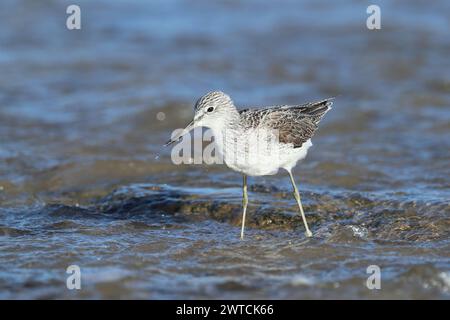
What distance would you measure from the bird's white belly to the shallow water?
95cm

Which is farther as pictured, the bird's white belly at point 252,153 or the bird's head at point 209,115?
the bird's head at point 209,115

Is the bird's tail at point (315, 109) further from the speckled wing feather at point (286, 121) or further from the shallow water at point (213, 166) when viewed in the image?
the shallow water at point (213, 166)

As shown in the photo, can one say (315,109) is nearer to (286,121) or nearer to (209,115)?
(286,121)

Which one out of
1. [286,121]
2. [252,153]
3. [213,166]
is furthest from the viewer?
[213,166]

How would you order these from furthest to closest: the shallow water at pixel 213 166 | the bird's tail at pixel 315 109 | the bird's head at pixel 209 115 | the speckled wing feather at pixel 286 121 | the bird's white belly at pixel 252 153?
the bird's tail at pixel 315 109 → the speckled wing feather at pixel 286 121 → the bird's head at pixel 209 115 → the bird's white belly at pixel 252 153 → the shallow water at pixel 213 166

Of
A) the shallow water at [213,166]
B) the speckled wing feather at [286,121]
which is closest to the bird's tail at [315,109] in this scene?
the speckled wing feather at [286,121]

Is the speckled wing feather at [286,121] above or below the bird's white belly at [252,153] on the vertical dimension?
above

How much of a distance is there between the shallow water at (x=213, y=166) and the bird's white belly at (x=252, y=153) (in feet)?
3.13

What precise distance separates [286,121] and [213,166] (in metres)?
2.92

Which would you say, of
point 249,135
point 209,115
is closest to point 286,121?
point 249,135

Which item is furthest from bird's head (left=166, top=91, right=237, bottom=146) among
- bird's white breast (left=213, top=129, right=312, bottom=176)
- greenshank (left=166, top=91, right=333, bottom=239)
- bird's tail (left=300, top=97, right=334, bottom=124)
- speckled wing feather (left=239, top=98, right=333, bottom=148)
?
bird's tail (left=300, top=97, right=334, bottom=124)

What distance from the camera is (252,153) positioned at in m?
8.52

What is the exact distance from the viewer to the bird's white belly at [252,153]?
8492 mm
